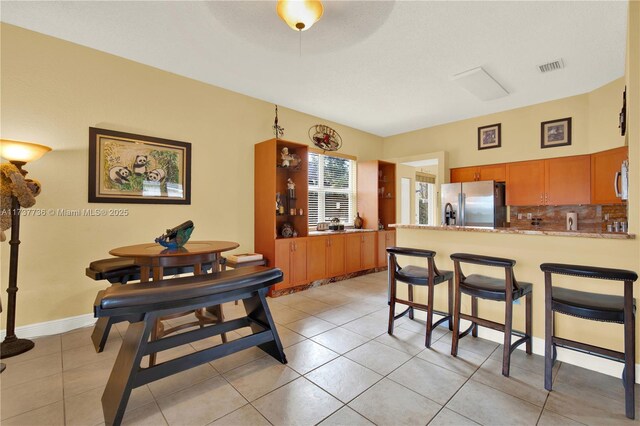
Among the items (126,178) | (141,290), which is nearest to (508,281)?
(141,290)

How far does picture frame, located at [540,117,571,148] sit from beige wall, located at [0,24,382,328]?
5.14 meters

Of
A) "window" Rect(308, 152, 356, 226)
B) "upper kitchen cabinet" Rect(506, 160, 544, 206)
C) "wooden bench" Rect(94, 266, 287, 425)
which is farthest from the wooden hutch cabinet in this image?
"upper kitchen cabinet" Rect(506, 160, 544, 206)

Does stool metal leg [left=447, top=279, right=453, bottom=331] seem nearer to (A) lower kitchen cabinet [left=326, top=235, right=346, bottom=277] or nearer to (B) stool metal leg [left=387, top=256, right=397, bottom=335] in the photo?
(B) stool metal leg [left=387, top=256, right=397, bottom=335]

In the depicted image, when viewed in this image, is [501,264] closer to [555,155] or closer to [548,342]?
[548,342]

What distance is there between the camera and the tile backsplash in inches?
164

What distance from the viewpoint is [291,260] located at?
14.3 ft

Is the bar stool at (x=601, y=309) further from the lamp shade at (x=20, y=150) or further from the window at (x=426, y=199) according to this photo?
the window at (x=426, y=199)

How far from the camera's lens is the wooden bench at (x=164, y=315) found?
66.6 inches

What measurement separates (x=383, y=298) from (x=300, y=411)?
2.52 metres

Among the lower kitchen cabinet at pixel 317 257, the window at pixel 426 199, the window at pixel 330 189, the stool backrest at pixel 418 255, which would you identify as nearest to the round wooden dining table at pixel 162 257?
the stool backrest at pixel 418 255

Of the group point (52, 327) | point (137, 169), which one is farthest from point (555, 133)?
point (52, 327)

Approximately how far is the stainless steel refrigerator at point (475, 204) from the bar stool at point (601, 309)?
2.84 meters

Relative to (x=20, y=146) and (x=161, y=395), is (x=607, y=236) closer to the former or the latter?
(x=161, y=395)

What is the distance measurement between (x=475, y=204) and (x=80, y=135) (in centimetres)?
575
